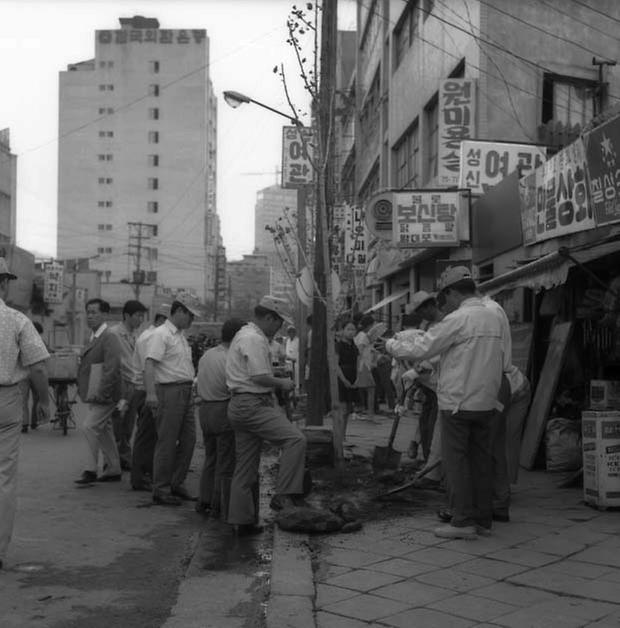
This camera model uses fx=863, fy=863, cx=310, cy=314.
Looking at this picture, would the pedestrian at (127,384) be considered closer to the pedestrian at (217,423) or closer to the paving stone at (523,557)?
the pedestrian at (217,423)

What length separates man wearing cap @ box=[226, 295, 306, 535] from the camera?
646cm

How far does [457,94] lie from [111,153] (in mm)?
79600

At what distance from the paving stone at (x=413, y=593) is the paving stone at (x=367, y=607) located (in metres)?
0.07

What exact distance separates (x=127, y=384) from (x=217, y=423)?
267 cm

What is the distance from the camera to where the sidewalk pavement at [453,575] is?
451 cm

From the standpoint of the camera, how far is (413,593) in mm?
4910

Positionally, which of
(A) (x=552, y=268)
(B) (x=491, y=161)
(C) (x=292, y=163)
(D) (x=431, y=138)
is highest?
(D) (x=431, y=138)

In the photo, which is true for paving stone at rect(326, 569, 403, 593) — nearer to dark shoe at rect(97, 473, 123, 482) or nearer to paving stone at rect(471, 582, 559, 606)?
paving stone at rect(471, 582, 559, 606)

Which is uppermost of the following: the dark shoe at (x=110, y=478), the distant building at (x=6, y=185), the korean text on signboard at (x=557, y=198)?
the distant building at (x=6, y=185)

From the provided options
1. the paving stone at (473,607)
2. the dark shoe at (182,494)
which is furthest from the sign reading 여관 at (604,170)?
the dark shoe at (182,494)

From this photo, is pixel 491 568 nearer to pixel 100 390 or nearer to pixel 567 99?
pixel 100 390

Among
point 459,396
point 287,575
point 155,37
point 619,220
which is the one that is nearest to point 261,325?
point 459,396

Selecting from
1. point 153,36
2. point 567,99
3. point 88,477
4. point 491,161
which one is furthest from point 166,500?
point 153,36

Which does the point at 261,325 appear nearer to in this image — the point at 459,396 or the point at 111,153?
the point at 459,396
